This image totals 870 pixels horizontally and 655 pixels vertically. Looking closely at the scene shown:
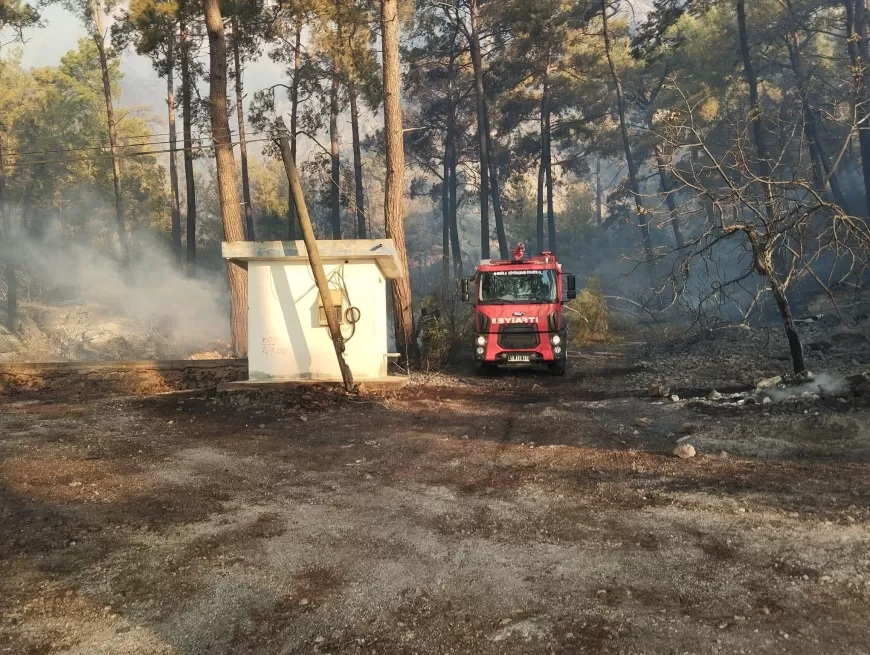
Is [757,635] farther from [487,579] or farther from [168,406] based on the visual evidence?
[168,406]

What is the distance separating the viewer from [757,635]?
3.22 meters

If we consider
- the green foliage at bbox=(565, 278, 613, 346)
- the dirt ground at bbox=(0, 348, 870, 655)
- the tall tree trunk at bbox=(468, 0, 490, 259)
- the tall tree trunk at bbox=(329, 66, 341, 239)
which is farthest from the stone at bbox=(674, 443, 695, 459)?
the tall tree trunk at bbox=(329, 66, 341, 239)

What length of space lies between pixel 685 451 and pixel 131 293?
3057cm

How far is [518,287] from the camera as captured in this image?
1400 centimetres

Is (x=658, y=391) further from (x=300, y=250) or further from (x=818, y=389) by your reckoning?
(x=300, y=250)

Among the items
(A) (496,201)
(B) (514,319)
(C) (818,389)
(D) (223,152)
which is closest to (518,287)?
(B) (514,319)

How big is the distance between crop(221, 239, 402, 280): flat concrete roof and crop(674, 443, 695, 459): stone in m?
7.18

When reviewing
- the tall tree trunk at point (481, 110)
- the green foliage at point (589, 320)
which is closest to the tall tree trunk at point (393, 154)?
the green foliage at point (589, 320)

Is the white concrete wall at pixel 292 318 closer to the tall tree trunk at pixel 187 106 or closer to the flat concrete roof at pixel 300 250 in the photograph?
the flat concrete roof at pixel 300 250

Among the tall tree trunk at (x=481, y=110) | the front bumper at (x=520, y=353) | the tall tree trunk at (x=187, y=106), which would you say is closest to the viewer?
the front bumper at (x=520, y=353)

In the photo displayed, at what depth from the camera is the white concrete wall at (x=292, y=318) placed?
490 inches

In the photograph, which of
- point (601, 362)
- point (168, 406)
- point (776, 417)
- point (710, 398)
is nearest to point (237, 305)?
point (168, 406)

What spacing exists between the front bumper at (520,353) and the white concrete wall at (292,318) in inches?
118

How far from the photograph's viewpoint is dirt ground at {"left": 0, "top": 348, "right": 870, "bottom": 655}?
3.40 m
